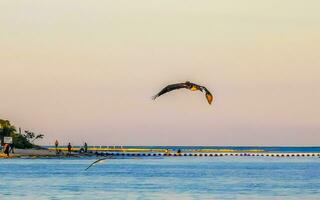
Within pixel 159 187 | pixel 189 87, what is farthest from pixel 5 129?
pixel 189 87

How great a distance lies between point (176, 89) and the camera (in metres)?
34.3

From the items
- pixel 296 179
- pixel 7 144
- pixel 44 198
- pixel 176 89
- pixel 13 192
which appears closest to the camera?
pixel 176 89

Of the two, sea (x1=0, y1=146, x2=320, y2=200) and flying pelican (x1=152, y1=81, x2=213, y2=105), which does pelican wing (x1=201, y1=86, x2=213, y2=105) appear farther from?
sea (x1=0, y1=146, x2=320, y2=200)

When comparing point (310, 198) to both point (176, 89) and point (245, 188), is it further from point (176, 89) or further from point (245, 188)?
point (176, 89)

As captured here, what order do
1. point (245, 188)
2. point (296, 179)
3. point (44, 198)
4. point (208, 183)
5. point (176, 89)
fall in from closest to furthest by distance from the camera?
point (176, 89) → point (44, 198) → point (245, 188) → point (208, 183) → point (296, 179)

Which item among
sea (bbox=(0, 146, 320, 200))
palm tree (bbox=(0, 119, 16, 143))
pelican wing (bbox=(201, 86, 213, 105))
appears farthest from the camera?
palm tree (bbox=(0, 119, 16, 143))

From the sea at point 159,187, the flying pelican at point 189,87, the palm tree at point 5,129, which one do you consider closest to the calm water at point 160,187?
the sea at point 159,187

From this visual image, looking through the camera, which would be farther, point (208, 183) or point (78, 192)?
point (208, 183)

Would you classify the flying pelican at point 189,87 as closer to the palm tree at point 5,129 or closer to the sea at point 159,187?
the sea at point 159,187

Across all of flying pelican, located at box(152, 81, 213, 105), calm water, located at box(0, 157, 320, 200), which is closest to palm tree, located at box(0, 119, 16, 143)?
calm water, located at box(0, 157, 320, 200)

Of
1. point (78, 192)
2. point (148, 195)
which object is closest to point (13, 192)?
point (78, 192)

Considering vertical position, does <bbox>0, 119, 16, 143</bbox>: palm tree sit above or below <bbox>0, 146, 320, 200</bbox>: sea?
above

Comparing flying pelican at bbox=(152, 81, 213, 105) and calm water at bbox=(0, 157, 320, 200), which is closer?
flying pelican at bbox=(152, 81, 213, 105)

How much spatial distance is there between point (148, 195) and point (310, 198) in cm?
1387
